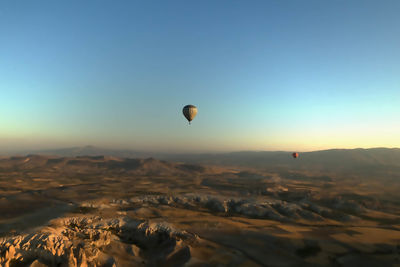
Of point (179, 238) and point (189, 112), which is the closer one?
point (179, 238)

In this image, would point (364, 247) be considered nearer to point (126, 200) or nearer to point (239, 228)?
point (239, 228)

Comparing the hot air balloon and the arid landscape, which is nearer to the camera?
the arid landscape

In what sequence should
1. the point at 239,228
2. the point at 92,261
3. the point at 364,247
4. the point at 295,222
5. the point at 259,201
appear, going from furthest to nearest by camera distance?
1. the point at 259,201
2. the point at 295,222
3. the point at 239,228
4. the point at 364,247
5. the point at 92,261

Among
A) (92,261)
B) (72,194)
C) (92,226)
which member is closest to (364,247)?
(92,261)

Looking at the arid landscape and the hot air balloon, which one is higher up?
the hot air balloon

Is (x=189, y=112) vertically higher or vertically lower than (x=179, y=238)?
higher

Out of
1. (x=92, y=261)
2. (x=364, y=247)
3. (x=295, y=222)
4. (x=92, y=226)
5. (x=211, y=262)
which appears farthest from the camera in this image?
(x=295, y=222)

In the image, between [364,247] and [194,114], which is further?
[194,114]

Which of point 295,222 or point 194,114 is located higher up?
point 194,114
